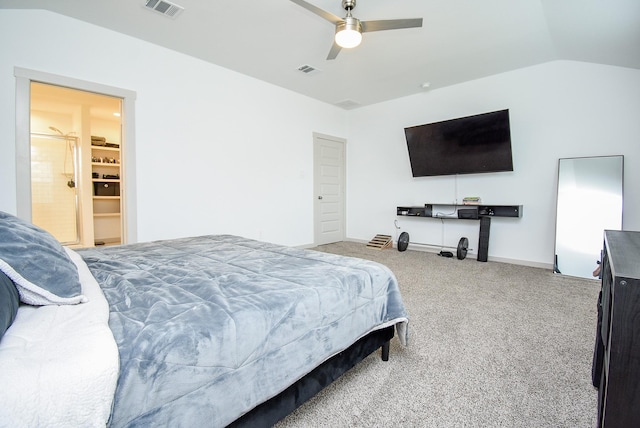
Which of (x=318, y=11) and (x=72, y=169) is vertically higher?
(x=318, y=11)

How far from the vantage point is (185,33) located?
3.25 metres

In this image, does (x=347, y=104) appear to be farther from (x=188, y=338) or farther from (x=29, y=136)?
(x=188, y=338)

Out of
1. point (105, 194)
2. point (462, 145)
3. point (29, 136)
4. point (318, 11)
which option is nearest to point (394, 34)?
point (318, 11)

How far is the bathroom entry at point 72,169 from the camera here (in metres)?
5.42

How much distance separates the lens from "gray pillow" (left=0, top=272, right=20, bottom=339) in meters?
0.70

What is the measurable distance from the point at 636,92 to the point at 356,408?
464 centimetres

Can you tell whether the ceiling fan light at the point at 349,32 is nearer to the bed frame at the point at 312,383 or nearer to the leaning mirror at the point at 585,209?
the bed frame at the point at 312,383

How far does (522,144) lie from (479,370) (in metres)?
3.67

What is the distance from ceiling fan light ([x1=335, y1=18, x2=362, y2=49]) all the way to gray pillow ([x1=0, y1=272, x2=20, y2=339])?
8.49 feet

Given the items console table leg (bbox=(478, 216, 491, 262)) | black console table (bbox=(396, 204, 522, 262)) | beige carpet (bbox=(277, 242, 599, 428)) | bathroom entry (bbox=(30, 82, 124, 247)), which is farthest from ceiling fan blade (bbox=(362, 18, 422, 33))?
bathroom entry (bbox=(30, 82, 124, 247))

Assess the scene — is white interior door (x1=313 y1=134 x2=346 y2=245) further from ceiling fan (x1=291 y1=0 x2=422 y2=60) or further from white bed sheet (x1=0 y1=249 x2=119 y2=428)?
white bed sheet (x1=0 y1=249 x2=119 y2=428)

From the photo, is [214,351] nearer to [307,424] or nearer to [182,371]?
[182,371]

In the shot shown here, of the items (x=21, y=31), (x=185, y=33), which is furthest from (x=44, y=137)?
(x=185, y=33)

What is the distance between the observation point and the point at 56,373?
2.07 feet
